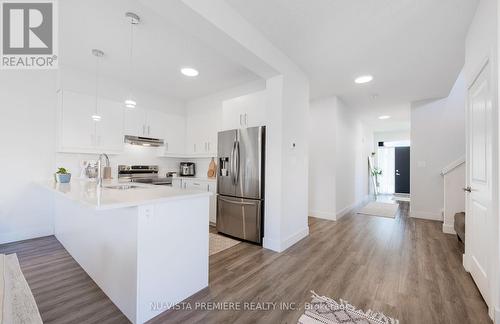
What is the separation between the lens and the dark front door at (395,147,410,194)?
8273 mm

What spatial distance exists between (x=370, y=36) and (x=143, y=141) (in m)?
3.98

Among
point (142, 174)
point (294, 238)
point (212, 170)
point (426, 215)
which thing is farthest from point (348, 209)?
point (142, 174)

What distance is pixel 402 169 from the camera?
841 cm

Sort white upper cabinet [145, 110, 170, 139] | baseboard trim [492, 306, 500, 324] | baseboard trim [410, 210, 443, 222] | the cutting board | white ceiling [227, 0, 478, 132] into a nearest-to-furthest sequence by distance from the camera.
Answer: baseboard trim [492, 306, 500, 324]
white ceiling [227, 0, 478, 132]
white upper cabinet [145, 110, 170, 139]
the cutting board
baseboard trim [410, 210, 443, 222]

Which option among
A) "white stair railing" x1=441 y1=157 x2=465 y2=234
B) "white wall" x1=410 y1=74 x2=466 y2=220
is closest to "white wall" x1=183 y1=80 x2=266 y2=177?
"white stair railing" x1=441 y1=157 x2=465 y2=234

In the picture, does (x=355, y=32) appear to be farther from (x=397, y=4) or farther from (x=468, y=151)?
(x=468, y=151)

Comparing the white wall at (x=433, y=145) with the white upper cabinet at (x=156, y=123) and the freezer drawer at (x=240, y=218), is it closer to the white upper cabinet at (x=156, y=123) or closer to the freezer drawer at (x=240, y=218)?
the freezer drawer at (x=240, y=218)

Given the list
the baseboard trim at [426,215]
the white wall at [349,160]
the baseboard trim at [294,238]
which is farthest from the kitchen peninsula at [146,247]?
the baseboard trim at [426,215]

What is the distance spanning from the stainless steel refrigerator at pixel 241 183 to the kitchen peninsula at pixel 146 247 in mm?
1149

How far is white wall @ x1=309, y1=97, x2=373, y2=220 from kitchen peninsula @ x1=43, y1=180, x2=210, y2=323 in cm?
330

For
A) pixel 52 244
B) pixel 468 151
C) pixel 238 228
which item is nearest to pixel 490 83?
pixel 468 151

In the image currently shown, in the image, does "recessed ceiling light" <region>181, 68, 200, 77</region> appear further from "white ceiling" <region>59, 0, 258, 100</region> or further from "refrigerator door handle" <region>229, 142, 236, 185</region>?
"refrigerator door handle" <region>229, 142, 236, 185</region>

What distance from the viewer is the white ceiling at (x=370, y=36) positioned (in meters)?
1.97

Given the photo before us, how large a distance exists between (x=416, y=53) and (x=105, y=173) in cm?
489
